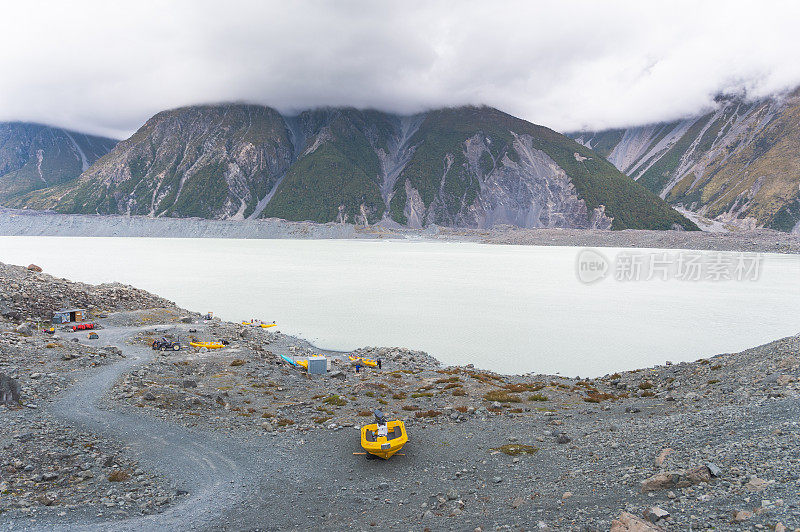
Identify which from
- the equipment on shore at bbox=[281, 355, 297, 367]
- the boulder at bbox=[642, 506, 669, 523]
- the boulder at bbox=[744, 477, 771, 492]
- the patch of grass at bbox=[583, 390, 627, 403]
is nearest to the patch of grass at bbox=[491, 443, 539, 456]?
the boulder at bbox=[642, 506, 669, 523]

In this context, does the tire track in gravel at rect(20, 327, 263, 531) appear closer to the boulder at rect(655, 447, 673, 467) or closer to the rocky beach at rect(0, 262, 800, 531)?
the rocky beach at rect(0, 262, 800, 531)

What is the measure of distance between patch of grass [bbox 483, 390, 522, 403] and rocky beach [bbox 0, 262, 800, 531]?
127 mm

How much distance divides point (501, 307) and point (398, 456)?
4024cm

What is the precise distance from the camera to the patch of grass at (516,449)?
48.0 ft

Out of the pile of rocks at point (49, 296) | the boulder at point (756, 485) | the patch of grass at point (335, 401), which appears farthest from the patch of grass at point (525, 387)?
the pile of rocks at point (49, 296)

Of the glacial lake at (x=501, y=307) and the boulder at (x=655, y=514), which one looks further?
the glacial lake at (x=501, y=307)

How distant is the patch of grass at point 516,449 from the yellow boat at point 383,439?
10.4ft

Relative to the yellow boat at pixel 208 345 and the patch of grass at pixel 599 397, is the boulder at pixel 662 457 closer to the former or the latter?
the patch of grass at pixel 599 397

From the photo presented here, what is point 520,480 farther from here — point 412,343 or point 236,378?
point 412,343

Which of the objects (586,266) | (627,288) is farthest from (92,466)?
(586,266)

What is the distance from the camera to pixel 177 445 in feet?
51.8

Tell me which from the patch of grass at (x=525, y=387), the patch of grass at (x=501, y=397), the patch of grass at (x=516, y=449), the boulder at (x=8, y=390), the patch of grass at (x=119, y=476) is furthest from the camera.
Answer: the patch of grass at (x=525, y=387)

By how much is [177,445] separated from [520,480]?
11.5 metres

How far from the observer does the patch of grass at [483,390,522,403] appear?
20969 millimetres
